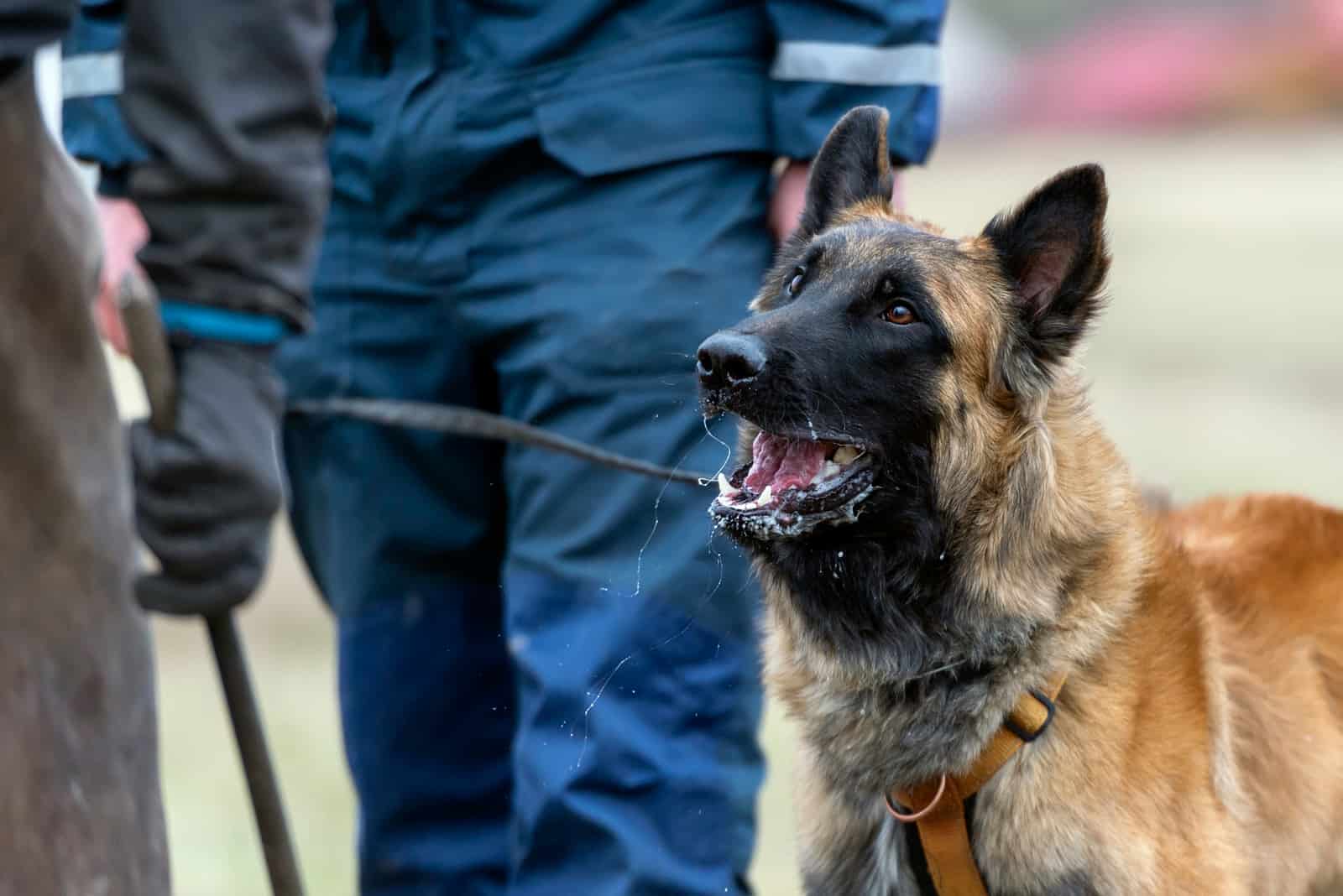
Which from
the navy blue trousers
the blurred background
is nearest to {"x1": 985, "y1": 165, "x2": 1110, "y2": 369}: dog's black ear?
the navy blue trousers

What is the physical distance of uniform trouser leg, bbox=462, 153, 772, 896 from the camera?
7.70 ft

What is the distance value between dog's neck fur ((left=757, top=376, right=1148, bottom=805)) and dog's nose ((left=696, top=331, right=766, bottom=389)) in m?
0.33

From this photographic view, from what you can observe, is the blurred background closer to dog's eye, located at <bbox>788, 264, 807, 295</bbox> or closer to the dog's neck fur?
the dog's neck fur

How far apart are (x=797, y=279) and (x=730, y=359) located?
13.7 inches

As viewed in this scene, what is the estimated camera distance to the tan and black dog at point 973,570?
211cm

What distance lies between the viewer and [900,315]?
7.23 ft

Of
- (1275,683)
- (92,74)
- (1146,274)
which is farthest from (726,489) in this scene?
(1146,274)

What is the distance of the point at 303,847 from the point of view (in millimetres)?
4164

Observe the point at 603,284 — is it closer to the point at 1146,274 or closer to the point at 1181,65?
the point at 1146,274

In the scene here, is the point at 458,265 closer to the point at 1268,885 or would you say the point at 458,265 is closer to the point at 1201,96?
the point at 1268,885

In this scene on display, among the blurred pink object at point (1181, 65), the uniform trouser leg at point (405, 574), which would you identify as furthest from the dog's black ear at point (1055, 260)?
the blurred pink object at point (1181, 65)

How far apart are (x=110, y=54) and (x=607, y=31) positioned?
81cm

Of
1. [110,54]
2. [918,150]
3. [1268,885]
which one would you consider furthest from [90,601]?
[1268,885]

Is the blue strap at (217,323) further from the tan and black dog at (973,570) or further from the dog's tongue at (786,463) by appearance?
the dog's tongue at (786,463)
